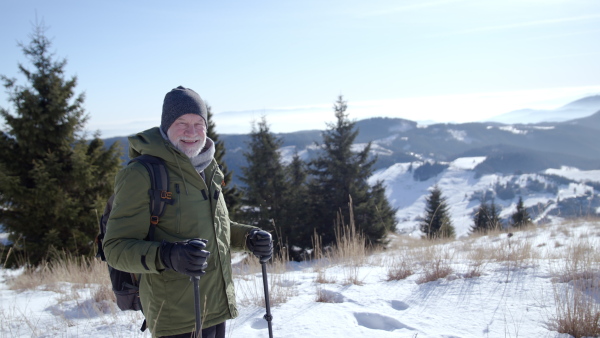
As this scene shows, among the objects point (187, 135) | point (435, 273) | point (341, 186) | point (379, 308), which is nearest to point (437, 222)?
point (341, 186)

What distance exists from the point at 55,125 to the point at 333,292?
11253mm

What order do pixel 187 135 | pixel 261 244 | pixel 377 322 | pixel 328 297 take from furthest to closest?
pixel 328 297
pixel 377 322
pixel 261 244
pixel 187 135

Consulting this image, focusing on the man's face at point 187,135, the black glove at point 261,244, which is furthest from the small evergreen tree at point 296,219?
the man's face at point 187,135

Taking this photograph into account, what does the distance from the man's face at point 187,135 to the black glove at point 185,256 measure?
571mm

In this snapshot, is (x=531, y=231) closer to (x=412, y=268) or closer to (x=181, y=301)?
(x=412, y=268)

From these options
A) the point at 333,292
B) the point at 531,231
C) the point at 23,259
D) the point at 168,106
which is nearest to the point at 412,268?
the point at 333,292

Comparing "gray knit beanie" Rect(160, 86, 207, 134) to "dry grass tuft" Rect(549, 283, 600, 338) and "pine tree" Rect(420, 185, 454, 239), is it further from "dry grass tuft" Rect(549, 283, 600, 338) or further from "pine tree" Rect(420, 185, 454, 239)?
"pine tree" Rect(420, 185, 454, 239)

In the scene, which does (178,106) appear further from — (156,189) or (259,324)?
(259,324)

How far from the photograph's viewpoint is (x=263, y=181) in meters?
20.5

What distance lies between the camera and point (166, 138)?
2.04 meters

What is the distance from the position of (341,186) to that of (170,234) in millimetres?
18041

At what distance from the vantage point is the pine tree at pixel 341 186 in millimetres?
18109

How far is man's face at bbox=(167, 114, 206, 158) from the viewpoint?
2018 millimetres

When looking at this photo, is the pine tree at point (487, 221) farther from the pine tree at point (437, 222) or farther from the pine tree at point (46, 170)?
the pine tree at point (46, 170)
